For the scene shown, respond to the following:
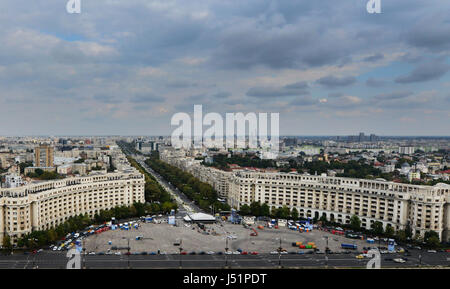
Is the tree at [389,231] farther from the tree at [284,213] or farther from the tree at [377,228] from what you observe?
the tree at [284,213]

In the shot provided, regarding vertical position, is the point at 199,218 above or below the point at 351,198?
below

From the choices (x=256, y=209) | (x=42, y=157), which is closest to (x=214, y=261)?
(x=256, y=209)

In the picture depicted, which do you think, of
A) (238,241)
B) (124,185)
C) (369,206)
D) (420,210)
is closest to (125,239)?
(238,241)

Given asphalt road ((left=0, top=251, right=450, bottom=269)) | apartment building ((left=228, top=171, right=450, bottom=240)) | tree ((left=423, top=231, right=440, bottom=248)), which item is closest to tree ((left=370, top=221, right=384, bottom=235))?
apartment building ((left=228, top=171, right=450, bottom=240))

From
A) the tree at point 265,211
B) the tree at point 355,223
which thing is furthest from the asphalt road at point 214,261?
the tree at point 265,211

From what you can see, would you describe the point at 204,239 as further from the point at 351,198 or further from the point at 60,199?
the point at 351,198
